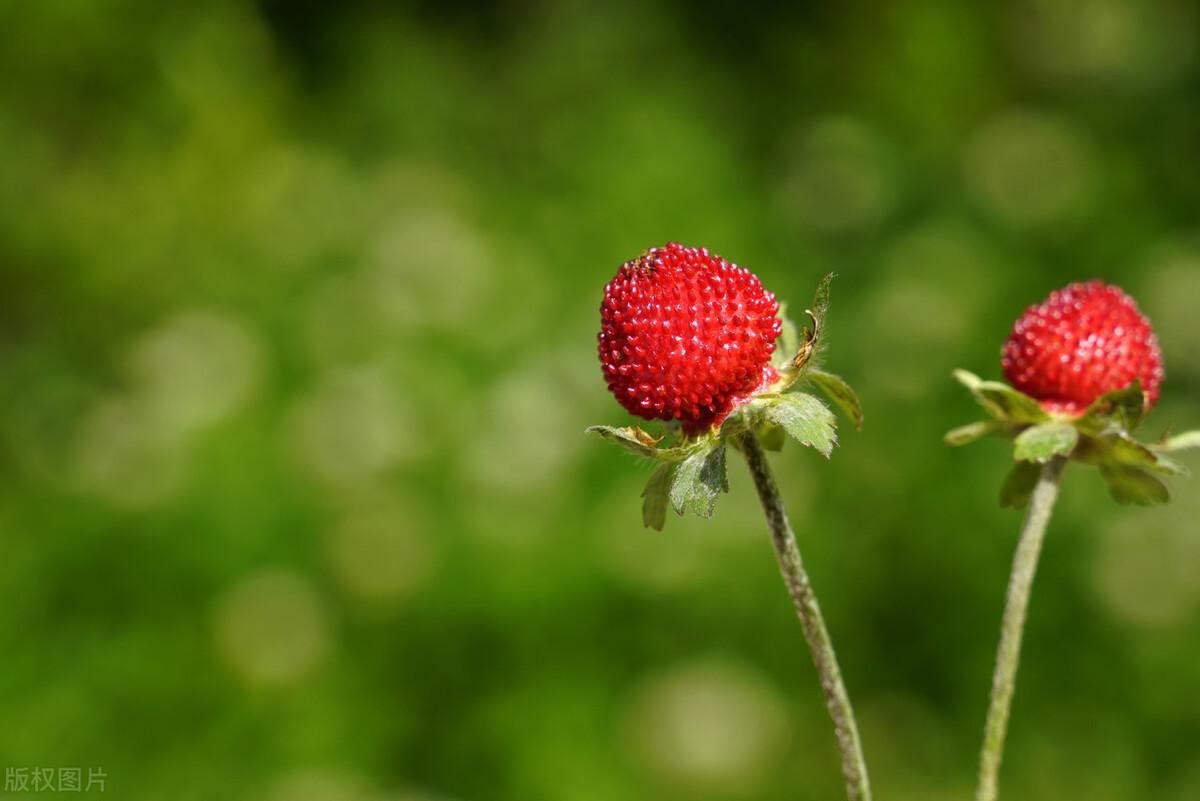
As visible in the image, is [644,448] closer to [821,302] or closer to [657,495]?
[657,495]

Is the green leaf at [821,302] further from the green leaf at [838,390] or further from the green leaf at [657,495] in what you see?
the green leaf at [657,495]

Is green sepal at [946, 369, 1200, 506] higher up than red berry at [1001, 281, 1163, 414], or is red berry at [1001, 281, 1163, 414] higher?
red berry at [1001, 281, 1163, 414]

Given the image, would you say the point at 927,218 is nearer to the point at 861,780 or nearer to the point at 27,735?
the point at 27,735

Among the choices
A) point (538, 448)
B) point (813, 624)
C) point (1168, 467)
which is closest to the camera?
point (813, 624)

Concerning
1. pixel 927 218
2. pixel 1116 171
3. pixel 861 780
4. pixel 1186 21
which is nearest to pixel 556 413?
pixel 927 218

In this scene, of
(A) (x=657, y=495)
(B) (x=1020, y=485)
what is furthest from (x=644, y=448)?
(B) (x=1020, y=485)

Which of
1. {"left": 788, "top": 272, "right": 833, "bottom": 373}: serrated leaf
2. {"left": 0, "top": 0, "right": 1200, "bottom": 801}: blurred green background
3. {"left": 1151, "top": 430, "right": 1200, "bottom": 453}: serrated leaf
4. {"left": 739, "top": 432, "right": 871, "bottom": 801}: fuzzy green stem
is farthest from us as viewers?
{"left": 0, "top": 0, "right": 1200, "bottom": 801}: blurred green background

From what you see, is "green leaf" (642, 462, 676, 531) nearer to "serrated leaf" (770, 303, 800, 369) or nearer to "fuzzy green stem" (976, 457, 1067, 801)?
"serrated leaf" (770, 303, 800, 369)

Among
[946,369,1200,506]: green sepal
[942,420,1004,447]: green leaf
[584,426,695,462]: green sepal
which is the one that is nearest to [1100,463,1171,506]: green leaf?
[946,369,1200,506]: green sepal
